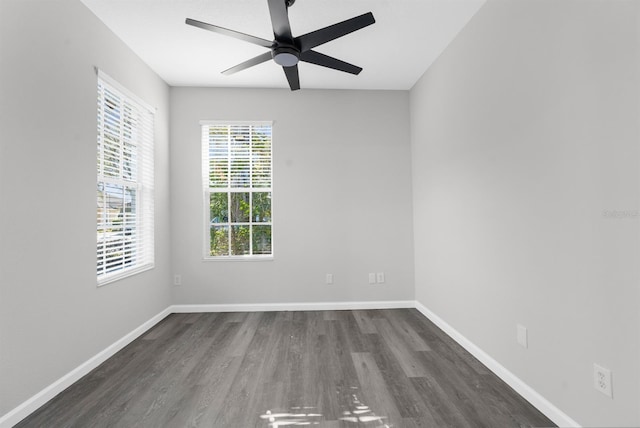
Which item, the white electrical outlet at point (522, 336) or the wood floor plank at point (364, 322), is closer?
the white electrical outlet at point (522, 336)

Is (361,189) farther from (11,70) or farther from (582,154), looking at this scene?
(11,70)

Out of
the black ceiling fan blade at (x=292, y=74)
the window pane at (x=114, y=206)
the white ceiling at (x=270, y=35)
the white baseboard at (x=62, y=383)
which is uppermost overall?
the white ceiling at (x=270, y=35)

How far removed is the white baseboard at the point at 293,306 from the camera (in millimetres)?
3951

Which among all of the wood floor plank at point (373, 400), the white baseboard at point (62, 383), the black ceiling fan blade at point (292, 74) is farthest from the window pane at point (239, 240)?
the wood floor plank at point (373, 400)

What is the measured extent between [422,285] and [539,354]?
1.94 metres

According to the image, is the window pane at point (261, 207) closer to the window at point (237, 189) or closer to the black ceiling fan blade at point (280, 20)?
the window at point (237, 189)

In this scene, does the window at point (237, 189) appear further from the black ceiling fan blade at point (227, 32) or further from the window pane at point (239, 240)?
the black ceiling fan blade at point (227, 32)

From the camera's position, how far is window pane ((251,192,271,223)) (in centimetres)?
407

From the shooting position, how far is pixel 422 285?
3.85 m

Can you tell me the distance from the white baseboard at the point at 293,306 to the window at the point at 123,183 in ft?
2.84

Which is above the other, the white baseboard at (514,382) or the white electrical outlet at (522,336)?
the white electrical outlet at (522,336)

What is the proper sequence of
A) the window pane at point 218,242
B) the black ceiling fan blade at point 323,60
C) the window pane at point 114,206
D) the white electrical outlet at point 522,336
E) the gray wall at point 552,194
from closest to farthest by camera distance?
1. the gray wall at point 552,194
2. the white electrical outlet at point 522,336
3. the black ceiling fan blade at point 323,60
4. the window pane at point 114,206
5. the window pane at point 218,242

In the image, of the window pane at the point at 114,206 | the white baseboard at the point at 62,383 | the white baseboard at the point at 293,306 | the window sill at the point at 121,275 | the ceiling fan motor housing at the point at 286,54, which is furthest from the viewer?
the white baseboard at the point at 293,306

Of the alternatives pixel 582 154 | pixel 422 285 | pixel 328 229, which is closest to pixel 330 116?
pixel 328 229
